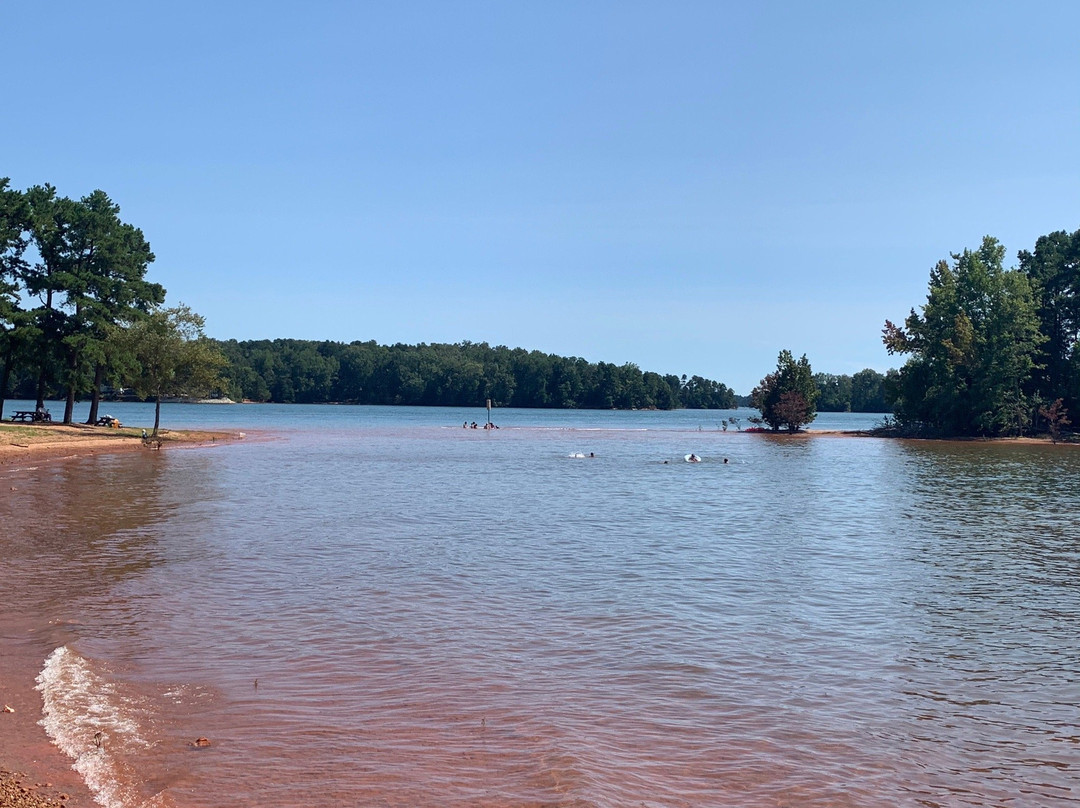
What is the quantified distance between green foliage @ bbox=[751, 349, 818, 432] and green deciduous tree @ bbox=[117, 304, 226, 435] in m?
53.8

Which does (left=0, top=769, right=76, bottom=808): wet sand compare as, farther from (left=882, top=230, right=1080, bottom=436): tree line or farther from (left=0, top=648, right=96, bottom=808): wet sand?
(left=882, top=230, right=1080, bottom=436): tree line

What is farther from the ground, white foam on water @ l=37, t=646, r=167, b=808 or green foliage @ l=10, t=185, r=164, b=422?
green foliage @ l=10, t=185, r=164, b=422

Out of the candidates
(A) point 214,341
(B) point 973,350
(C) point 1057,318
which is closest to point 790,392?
(B) point 973,350

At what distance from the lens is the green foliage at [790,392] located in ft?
281

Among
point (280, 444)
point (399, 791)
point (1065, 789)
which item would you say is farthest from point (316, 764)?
point (280, 444)

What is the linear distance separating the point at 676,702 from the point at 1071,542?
16.2 m

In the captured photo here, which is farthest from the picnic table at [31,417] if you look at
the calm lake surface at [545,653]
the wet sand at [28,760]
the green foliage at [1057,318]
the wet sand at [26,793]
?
the green foliage at [1057,318]

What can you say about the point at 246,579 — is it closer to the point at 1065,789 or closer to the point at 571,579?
the point at 571,579

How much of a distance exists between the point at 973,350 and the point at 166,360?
64269 mm

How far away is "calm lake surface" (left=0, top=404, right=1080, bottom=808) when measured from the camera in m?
7.14

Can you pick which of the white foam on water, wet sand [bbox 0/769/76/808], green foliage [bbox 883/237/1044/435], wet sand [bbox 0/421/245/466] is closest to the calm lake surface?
the white foam on water

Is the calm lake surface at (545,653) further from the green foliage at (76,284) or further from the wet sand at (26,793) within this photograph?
the green foliage at (76,284)

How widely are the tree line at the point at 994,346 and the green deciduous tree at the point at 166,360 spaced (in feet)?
198

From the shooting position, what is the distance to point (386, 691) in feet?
Result: 30.0
